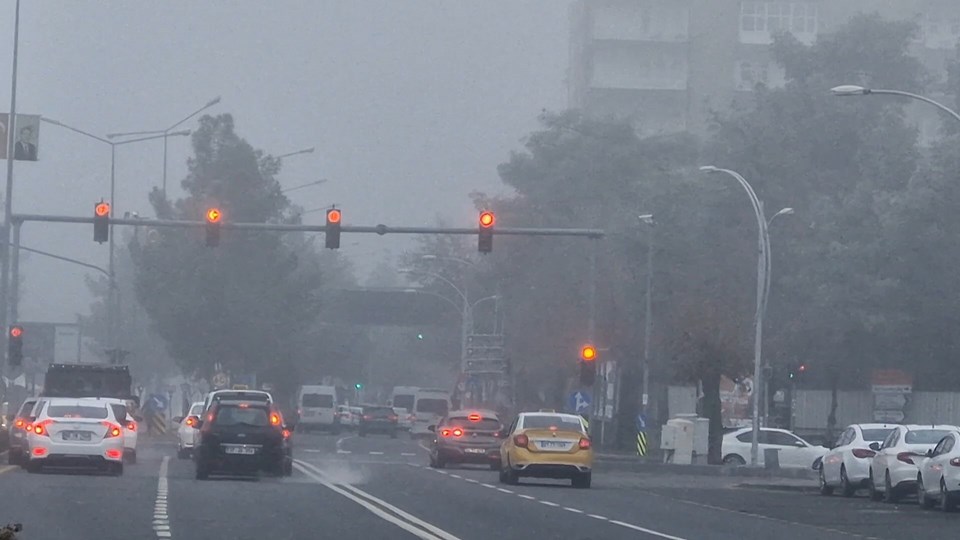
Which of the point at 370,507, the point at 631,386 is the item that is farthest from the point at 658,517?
the point at 631,386

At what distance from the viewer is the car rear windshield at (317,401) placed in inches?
3433

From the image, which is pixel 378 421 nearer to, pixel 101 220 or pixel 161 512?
pixel 101 220

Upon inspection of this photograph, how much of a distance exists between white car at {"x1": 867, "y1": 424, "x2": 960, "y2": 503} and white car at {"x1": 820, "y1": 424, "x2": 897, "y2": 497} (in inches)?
38.6

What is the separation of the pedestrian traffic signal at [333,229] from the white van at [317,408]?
4807cm

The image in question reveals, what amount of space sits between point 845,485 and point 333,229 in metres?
12.2

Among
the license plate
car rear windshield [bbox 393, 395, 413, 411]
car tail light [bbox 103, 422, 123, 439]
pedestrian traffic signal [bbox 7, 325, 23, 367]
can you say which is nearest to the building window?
car rear windshield [bbox 393, 395, 413, 411]

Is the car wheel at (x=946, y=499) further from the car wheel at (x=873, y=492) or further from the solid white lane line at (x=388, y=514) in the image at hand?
the solid white lane line at (x=388, y=514)

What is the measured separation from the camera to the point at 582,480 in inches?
1394

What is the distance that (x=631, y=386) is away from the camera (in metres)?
70.9

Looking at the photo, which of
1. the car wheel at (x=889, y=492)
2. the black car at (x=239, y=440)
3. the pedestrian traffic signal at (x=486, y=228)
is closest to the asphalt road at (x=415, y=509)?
the car wheel at (x=889, y=492)

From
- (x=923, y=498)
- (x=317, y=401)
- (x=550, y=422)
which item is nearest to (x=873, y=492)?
(x=923, y=498)

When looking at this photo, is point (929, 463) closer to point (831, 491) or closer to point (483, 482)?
point (831, 491)

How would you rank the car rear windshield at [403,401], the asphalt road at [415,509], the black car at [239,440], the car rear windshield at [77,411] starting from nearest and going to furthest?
the asphalt road at [415,509]
the car rear windshield at [77,411]
the black car at [239,440]
the car rear windshield at [403,401]

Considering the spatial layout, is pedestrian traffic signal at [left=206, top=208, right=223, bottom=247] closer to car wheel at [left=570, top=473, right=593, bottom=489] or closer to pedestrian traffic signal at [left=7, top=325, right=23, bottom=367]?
car wheel at [left=570, top=473, right=593, bottom=489]
